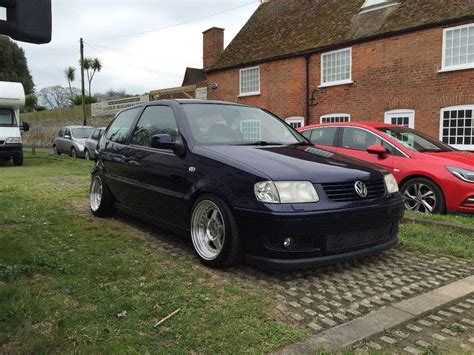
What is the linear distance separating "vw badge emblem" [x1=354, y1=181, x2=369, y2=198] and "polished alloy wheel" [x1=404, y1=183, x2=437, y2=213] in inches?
133

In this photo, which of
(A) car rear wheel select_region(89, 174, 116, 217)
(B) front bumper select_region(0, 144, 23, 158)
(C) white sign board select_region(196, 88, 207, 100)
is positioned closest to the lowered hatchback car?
(A) car rear wheel select_region(89, 174, 116, 217)

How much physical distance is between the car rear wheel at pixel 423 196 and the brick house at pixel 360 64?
25.9ft

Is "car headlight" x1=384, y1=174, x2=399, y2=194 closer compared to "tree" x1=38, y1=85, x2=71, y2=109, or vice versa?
"car headlight" x1=384, y1=174, x2=399, y2=194

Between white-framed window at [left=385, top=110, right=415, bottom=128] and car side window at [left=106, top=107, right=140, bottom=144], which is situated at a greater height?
white-framed window at [left=385, top=110, right=415, bottom=128]

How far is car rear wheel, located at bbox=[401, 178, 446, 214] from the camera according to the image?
689 centimetres

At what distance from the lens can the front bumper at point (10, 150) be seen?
16547mm

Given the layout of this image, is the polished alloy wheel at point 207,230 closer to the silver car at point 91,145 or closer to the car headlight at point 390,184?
the car headlight at point 390,184

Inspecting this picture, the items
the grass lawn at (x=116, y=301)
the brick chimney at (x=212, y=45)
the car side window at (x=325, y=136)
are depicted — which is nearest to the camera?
the grass lawn at (x=116, y=301)

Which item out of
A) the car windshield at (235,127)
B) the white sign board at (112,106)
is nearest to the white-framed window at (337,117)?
the car windshield at (235,127)

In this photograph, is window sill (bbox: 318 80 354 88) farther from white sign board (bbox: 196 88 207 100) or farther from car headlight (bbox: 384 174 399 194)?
car headlight (bbox: 384 174 399 194)

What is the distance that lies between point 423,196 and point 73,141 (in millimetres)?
17197

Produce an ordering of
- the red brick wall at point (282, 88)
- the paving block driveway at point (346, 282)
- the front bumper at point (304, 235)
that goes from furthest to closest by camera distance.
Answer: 1. the red brick wall at point (282, 88)
2. the front bumper at point (304, 235)
3. the paving block driveway at point (346, 282)

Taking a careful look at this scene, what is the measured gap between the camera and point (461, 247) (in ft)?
16.7

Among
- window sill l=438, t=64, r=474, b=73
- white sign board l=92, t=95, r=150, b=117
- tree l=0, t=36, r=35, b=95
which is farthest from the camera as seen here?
tree l=0, t=36, r=35, b=95
